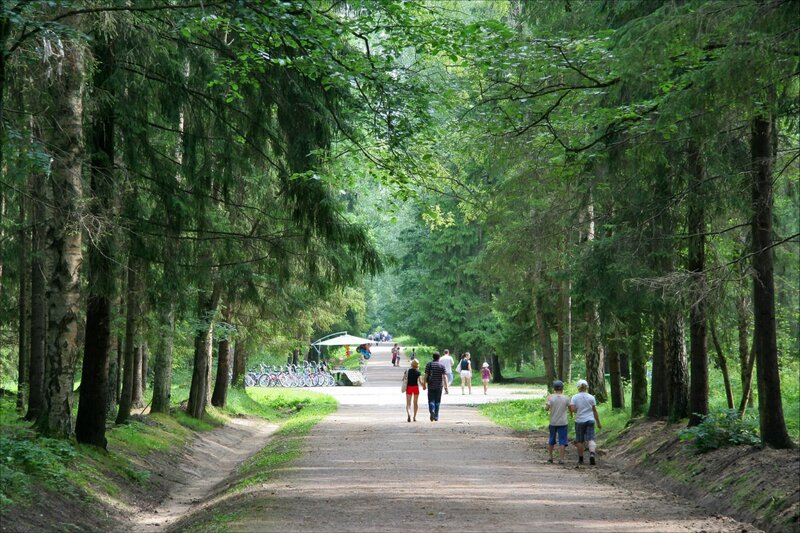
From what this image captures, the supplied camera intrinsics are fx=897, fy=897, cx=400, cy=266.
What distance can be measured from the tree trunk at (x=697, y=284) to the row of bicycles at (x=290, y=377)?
106ft

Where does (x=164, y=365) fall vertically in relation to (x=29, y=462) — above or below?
above

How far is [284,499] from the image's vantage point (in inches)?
426

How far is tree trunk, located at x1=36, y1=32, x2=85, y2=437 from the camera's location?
1180 cm

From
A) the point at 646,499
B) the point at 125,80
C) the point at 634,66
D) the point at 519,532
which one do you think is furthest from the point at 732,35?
the point at 125,80

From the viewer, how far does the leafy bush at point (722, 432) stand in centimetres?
1264

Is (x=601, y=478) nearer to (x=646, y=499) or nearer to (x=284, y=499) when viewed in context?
(x=646, y=499)

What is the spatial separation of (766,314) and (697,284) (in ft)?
3.21

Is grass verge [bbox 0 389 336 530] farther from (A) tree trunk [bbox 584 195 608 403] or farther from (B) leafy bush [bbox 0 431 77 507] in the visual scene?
(A) tree trunk [bbox 584 195 608 403]

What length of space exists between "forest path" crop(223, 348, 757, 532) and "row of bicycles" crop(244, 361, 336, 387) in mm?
26137

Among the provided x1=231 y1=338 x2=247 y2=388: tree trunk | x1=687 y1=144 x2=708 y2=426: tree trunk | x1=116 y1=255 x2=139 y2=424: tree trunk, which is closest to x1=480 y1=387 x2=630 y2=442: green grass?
x1=687 y1=144 x2=708 y2=426: tree trunk

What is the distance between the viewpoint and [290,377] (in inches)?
A: 1820

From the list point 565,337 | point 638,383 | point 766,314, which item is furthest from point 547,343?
point 766,314

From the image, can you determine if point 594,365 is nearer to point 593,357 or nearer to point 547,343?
point 593,357

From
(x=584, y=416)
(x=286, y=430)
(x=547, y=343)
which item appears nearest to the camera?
(x=584, y=416)
